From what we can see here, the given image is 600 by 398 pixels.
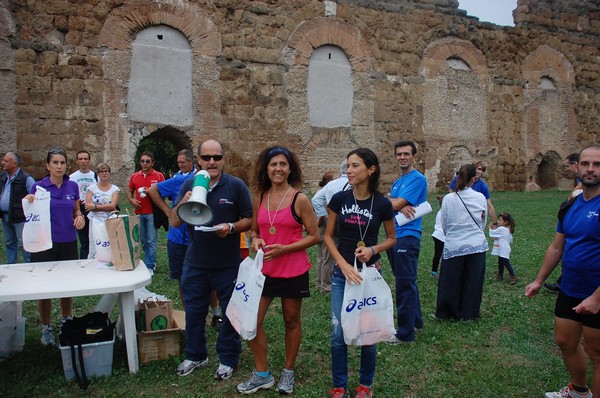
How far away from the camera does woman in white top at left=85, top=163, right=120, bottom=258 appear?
21.1 feet

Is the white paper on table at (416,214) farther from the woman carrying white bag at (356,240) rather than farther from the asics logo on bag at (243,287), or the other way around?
the asics logo on bag at (243,287)

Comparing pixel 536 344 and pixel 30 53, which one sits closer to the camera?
pixel 536 344

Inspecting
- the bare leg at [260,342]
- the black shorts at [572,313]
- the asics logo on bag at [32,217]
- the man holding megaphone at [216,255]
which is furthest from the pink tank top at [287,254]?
the asics logo on bag at [32,217]

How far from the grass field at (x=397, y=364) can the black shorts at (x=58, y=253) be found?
0.78 m

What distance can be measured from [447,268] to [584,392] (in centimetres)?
203

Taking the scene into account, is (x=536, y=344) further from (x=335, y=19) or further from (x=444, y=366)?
(x=335, y=19)

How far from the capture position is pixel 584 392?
140 inches

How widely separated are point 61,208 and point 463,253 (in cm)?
414

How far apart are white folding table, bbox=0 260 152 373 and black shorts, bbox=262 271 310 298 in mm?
1038

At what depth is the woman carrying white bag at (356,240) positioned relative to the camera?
3541mm

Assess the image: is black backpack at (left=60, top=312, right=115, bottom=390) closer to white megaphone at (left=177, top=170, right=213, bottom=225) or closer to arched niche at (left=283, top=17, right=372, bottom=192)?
white megaphone at (left=177, top=170, right=213, bottom=225)

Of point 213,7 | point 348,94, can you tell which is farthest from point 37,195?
point 348,94

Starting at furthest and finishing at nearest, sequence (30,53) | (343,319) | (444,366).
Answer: (30,53) → (444,366) → (343,319)

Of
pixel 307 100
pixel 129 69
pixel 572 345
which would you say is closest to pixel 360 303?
pixel 572 345
